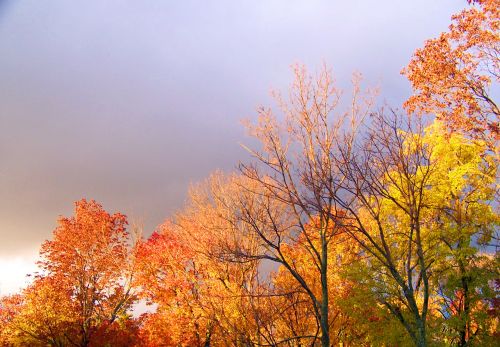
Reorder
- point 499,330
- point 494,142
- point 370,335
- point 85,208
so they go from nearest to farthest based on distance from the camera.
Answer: point 494,142, point 370,335, point 499,330, point 85,208

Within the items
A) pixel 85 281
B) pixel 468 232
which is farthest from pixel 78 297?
pixel 468 232

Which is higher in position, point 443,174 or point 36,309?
point 443,174

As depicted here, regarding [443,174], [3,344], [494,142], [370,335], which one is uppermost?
[443,174]

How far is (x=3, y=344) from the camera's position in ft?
76.7

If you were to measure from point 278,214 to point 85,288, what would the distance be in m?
14.5

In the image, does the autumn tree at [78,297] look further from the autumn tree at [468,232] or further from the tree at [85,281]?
the autumn tree at [468,232]

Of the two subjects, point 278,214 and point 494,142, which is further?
point 278,214

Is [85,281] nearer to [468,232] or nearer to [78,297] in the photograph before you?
[78,297]

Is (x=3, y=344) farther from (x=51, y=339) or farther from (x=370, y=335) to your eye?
(x=370, y=335)

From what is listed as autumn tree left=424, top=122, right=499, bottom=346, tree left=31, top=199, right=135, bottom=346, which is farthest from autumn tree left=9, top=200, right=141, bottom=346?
autumn tree left=424, top=122, right=499, bottom=346

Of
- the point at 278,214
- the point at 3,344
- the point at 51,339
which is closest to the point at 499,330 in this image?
the point at 278,214

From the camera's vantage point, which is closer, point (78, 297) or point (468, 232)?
point (468, 232)

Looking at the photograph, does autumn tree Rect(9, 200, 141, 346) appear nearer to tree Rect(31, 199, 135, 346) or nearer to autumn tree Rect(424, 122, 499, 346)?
tree Rect(31, 199, 135, 346)

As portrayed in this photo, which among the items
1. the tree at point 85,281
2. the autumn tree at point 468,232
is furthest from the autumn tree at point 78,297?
the autumn tree at point 468,232
